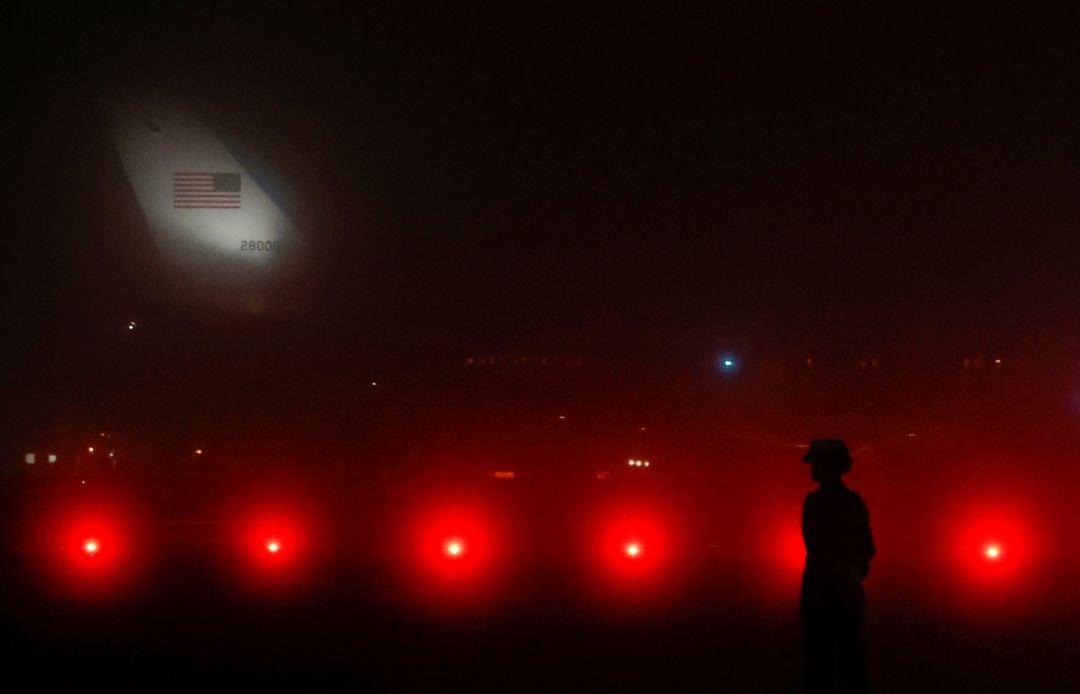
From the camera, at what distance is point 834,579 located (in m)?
6.03

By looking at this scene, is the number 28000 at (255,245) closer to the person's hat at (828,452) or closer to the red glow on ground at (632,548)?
the red glow on ground at (632,548)

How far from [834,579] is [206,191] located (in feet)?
58.2

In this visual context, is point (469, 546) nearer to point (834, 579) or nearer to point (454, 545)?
point (454, 545)

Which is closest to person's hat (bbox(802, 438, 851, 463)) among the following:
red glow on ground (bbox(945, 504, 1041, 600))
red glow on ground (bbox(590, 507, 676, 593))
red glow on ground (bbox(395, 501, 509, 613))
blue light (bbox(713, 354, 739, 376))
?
red glow on ground (bbox(395, 501, 509, 613))

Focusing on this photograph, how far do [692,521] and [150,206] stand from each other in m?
12.7

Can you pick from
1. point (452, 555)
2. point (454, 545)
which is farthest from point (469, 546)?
point (452, 555)

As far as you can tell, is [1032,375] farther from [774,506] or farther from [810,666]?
[810,666]

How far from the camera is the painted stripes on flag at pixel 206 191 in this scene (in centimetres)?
2123

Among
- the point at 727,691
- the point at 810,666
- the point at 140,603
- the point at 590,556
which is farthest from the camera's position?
the point at 590,556

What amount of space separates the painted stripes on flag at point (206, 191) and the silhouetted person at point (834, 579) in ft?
55.8

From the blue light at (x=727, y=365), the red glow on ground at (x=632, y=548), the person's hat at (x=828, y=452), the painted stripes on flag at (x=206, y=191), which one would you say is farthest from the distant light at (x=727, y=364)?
the person's hat at (x=828, y=452)

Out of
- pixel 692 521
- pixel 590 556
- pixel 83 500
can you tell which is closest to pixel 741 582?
pixel 590 556

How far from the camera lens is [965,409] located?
18.4m

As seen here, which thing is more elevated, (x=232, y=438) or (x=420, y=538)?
(x=232, y=438)
